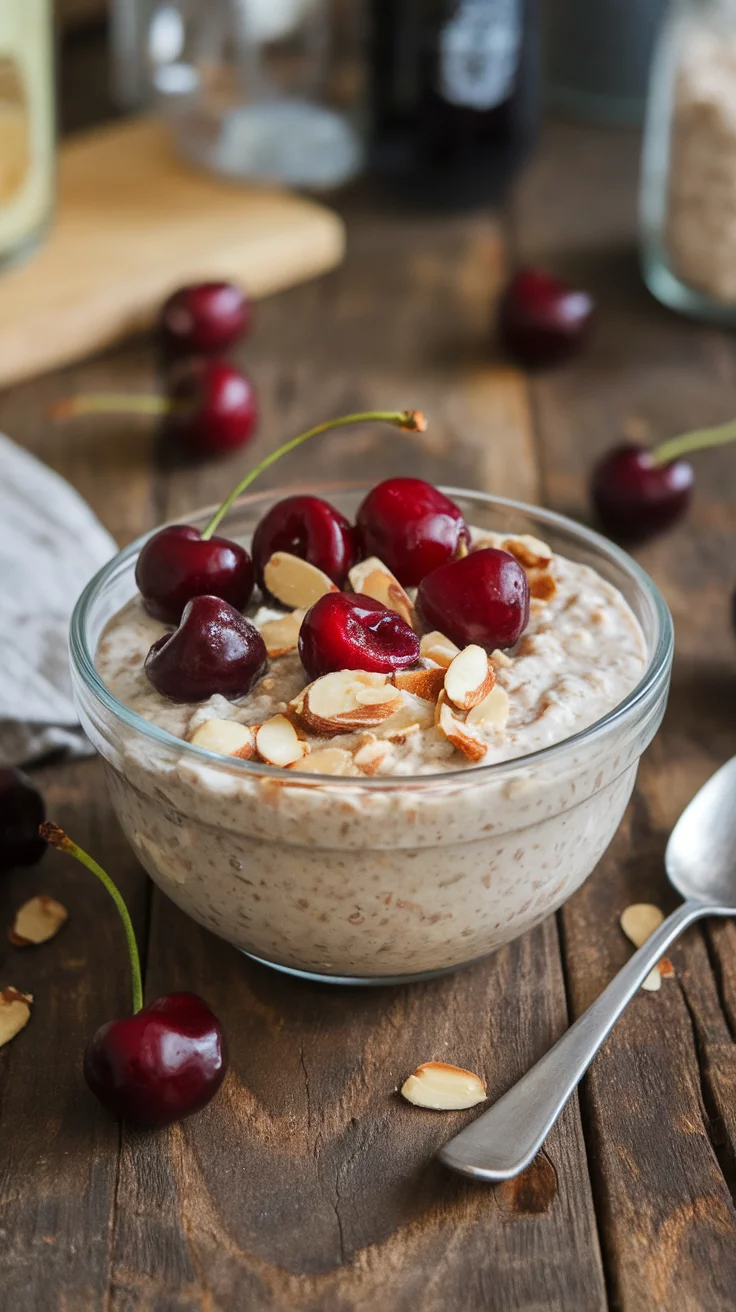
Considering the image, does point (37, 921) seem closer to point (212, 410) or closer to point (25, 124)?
point (212, 410)

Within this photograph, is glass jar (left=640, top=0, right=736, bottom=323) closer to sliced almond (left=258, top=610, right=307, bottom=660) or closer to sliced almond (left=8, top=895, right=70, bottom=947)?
sliced almond (left=258, top=610, right=307, bottom=660)

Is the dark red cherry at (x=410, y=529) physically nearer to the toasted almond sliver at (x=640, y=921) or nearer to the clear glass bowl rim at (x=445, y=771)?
the clear glass bowl rim at (x=445, y=771)

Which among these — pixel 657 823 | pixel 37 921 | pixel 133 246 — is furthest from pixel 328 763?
pixel 133 246

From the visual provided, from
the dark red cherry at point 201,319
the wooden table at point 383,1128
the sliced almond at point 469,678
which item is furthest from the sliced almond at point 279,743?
the dark red cherry at point 201,319

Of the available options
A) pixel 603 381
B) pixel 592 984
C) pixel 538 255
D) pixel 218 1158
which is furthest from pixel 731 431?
pixel 218 1158

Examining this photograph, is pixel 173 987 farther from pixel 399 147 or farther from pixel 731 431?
pixel 399 147

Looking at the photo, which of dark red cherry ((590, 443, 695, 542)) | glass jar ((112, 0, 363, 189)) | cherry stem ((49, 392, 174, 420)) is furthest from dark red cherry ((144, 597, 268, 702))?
glass jar ((112, 0, 363, 189))
